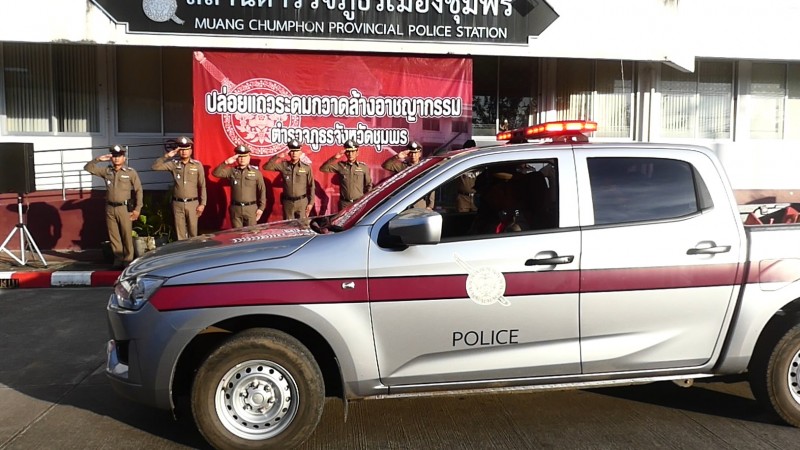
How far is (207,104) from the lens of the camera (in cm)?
1084

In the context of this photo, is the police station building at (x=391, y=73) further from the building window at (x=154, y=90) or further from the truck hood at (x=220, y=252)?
the truck hood at (x=220, y=252)

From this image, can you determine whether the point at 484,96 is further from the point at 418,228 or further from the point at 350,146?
the point at 418,228

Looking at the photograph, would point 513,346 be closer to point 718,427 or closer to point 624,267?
point 624,267

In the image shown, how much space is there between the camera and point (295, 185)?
1060 centimetres

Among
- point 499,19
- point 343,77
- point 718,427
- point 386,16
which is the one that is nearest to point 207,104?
point 343,77

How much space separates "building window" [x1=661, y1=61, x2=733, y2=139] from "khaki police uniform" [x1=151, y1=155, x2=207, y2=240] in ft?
28.2

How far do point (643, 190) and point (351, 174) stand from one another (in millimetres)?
6851

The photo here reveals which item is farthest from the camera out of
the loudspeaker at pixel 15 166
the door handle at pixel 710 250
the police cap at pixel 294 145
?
the police cap at pixel 294 145

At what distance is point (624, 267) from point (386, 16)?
24.9 ft

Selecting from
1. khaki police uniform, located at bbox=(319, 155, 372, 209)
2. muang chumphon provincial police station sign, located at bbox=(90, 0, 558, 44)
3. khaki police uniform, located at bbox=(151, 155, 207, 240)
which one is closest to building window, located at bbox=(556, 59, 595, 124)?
muang chumphon provincial police station sign, located at bbox=(90, 0, 558, 44)

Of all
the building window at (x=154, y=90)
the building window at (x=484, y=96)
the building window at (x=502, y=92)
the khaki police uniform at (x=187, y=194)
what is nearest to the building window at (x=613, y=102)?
the building window at (x=502, y=92)

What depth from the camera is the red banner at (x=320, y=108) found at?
10.9 metres

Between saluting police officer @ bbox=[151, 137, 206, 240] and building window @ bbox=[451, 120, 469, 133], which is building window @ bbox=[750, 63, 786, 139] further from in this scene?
saluting police officer @ bbox=[151, 137, 206, 240]

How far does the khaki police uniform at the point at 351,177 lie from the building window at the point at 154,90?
374cm
